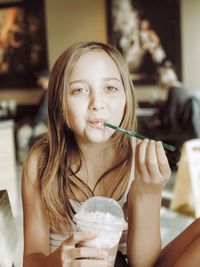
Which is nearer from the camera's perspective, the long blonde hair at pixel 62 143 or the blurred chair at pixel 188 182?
the long blonde hair at pixel 62 143

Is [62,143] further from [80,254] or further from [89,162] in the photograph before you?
[80,254]

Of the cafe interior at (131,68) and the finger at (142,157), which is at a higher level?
the finger at (142,157)

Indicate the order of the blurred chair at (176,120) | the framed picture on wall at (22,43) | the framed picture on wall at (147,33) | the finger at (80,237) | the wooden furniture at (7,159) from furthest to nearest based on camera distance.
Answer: the framed picture on wall at (22,43), the framed picture on wall at (147,33), the blurred chair at (176,120), the wooden furniture at (7,159), the finger at (80,237)

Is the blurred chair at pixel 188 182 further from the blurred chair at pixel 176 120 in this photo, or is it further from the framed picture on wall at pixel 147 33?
the framed picture on wall at pixel 147 33

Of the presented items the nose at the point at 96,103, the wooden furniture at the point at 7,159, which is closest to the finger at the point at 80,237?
the nose at the point at 96,103

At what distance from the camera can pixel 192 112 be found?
4684 millimetres

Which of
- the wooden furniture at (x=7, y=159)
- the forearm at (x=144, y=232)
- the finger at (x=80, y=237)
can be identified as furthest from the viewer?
the wooden furniture at (x=7, y=159)

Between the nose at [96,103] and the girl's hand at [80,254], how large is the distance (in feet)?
1.08

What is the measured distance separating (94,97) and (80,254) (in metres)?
0.39

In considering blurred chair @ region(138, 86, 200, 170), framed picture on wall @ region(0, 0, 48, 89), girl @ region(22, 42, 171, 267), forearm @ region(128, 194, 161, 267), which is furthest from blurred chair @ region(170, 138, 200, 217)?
framed picture on wall @ region(0, 0, 48, 89)

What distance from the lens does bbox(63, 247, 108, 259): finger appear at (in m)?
0.83

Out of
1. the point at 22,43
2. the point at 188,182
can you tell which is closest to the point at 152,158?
the point at 188,182

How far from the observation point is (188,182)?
3557 mm

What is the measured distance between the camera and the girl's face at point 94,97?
1.06 meters
